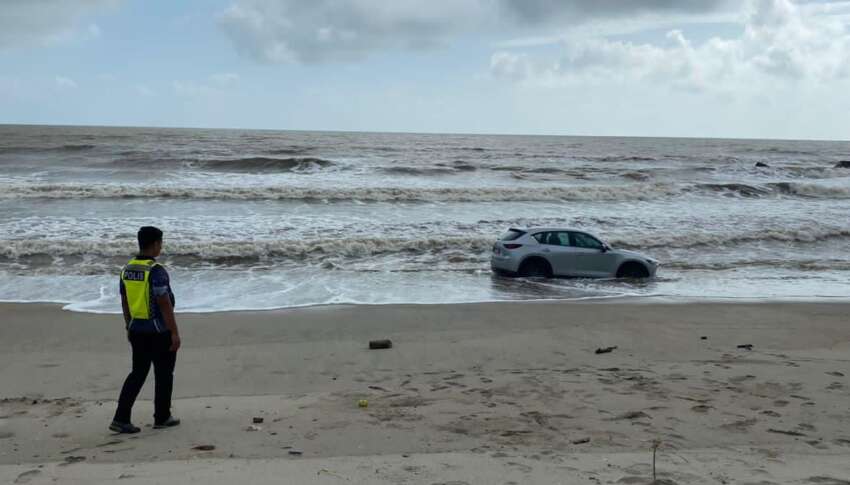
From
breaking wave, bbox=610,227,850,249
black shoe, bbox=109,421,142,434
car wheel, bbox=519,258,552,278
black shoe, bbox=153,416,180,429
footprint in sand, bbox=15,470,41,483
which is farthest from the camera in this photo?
breaking wave, bbox=610,227,850,249

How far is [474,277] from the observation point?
1741 centimetres

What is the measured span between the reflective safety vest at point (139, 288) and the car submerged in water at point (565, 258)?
12.0 meters

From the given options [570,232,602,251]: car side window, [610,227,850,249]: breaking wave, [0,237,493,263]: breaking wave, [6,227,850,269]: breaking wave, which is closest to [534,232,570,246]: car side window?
[570,232,602,251]: car side window

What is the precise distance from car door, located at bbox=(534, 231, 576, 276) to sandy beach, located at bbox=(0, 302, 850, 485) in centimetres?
509

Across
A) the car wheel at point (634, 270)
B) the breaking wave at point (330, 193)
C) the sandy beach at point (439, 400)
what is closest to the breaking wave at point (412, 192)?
the breaking wave at point (330, 193)

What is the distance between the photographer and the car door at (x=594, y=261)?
17828 millimetres

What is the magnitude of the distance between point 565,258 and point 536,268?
0.74 meters

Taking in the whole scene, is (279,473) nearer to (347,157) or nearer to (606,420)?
(606,420)

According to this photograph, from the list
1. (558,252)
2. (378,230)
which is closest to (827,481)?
(558,252)

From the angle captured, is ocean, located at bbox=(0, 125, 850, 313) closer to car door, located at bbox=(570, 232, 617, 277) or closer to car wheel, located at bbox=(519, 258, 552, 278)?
car wheel, located at bbox=(519, 258, 552, 278)

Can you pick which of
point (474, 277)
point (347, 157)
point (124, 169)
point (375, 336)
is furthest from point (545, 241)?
point (347, 157)

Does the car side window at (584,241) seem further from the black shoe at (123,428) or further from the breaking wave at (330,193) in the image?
the breaking wave at (330,193)

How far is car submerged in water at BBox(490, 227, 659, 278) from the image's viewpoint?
17562 mm

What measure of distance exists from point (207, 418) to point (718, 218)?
26.0 meters
